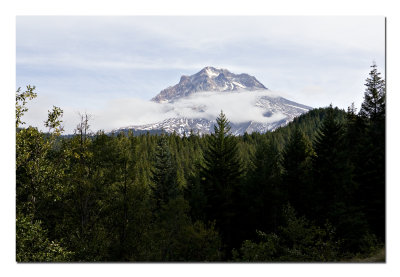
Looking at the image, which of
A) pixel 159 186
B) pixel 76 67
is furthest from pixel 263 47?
pixel 159 186

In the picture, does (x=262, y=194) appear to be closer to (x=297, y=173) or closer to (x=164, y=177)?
(x=297, y=173)

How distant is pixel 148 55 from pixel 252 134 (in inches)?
4380

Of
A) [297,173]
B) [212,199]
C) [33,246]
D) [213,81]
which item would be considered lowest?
[212,199]

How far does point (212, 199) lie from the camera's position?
2214 centimetres

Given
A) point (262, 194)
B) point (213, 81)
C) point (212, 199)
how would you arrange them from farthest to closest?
point (212, 199), point (262, 194), point (213, 81)

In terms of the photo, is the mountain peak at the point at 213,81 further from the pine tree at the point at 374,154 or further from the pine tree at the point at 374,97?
the pine tree at the point at 374,154

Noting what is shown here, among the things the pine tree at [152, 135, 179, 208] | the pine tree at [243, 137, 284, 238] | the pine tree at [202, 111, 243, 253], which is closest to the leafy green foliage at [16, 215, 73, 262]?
the pine tree at [202, 111, 243, 253]

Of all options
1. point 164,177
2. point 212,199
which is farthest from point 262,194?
point 164,177

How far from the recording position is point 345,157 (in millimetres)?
15805

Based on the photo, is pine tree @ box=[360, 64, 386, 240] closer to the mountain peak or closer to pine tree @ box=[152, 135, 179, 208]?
the mountain peak

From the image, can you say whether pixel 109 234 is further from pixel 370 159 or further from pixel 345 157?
pixel 345 157

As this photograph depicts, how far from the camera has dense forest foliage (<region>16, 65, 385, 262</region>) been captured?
27.5 feet

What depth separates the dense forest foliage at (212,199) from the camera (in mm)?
8383

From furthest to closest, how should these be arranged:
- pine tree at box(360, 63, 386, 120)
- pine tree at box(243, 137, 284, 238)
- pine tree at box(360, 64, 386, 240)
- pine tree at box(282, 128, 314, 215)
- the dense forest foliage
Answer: pine tree at box(243, 137, 284, 238), pine tree at box(282, 128, 314, 215), pine tree at box(360, 63, 386, 120), pine tree at box(360, 64, 386, 240), the dense forest foliage
